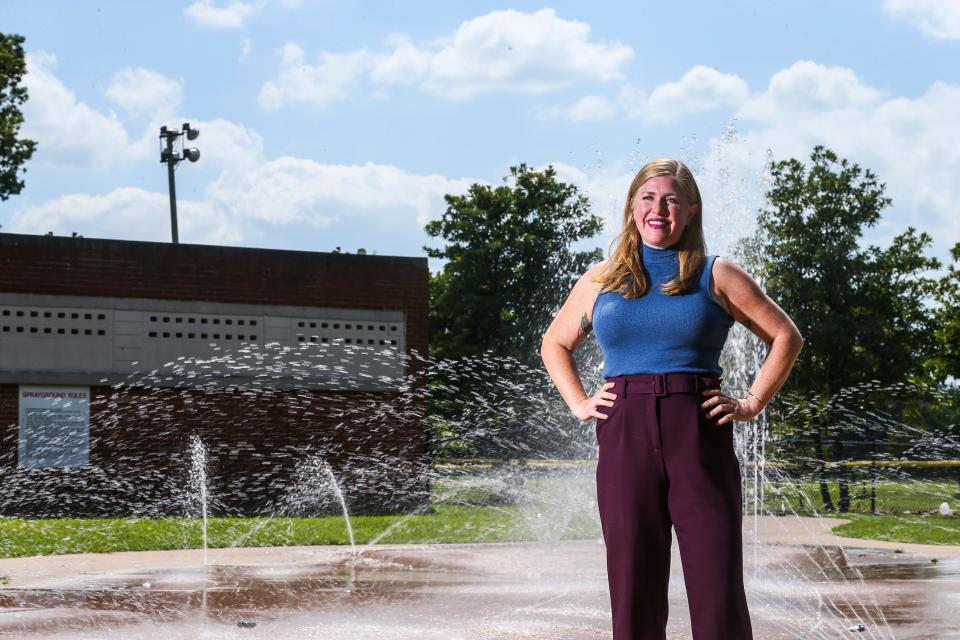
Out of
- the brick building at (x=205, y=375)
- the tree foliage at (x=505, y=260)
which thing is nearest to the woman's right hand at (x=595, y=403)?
the brick building at (x=205, y=375)

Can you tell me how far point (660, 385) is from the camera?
319 centimetres

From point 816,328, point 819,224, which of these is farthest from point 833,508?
point 819,224

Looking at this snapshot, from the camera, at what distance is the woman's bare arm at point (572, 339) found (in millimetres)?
3441

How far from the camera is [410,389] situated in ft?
71.6

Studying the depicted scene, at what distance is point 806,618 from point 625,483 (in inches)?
178

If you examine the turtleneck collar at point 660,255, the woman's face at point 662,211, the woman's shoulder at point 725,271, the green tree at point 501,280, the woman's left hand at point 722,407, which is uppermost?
the green tree at point 501,280

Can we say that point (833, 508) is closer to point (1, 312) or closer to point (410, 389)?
point (410, 389)

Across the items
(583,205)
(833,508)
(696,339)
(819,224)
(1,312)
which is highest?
(583,205)

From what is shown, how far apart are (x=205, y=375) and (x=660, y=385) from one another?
59.6 ft

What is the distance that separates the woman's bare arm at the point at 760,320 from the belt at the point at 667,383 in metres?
0.18

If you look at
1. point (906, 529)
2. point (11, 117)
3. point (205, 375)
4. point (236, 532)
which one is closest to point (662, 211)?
point (236, 532)

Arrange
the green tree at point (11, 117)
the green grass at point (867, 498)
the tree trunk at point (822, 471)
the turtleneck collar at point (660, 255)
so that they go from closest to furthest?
the turtleneck collar at point (660, 255), the tree trunk at point (822, 471), the green grass at point (867, 498), the green tree at point (11, 117)

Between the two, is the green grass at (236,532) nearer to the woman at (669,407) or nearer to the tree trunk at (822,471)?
the tree trunk at (822,471)

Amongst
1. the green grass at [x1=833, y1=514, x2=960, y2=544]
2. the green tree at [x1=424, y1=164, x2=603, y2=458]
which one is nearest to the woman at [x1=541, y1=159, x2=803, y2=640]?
the green grass at [x1=833, y1=514, x2=960, y2=544]
